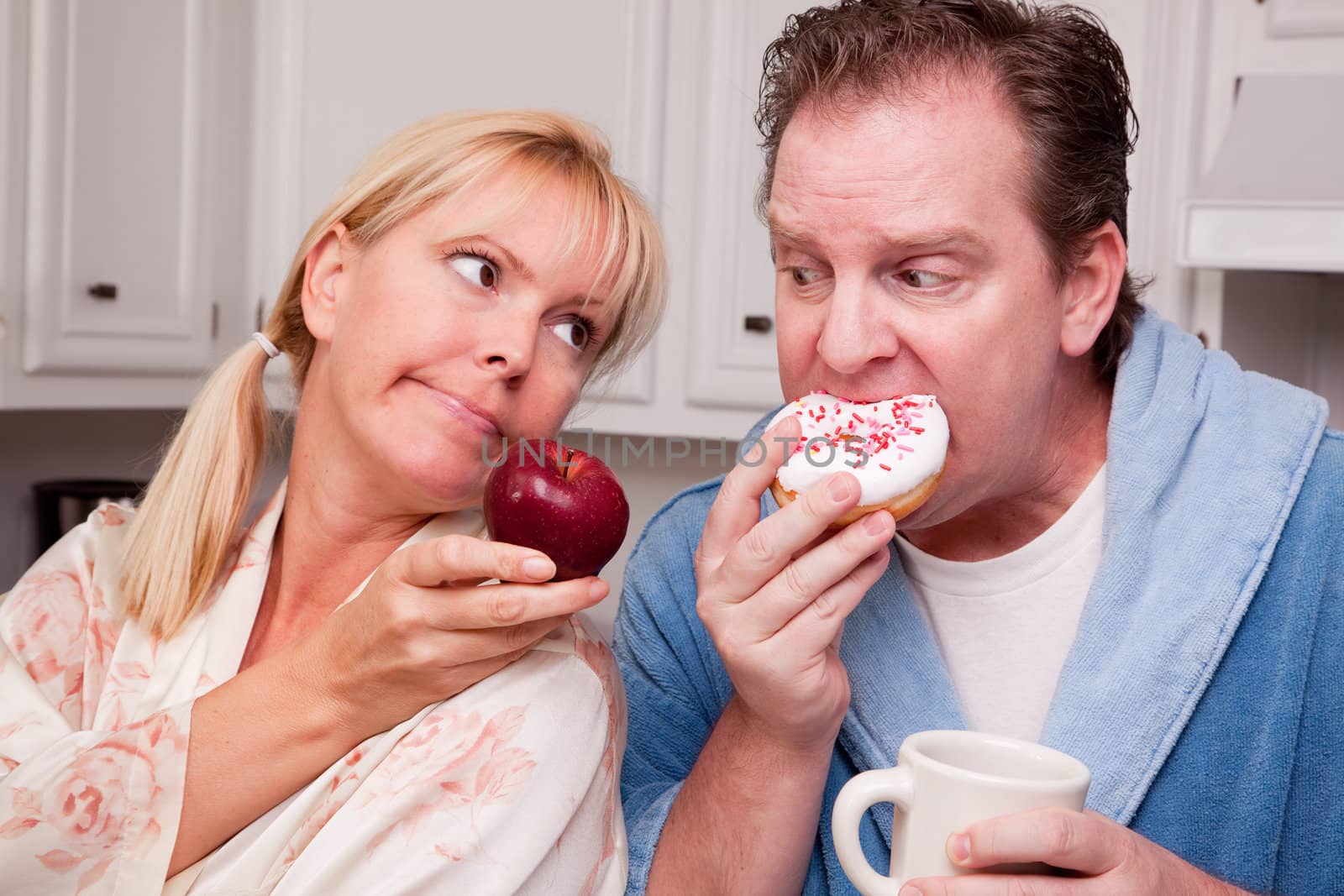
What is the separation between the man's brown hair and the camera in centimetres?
119

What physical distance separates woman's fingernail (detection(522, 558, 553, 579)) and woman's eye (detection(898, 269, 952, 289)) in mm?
432

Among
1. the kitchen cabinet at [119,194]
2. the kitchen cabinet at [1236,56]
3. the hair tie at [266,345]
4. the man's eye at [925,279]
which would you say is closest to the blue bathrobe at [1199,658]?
the man's eye at [925,279]

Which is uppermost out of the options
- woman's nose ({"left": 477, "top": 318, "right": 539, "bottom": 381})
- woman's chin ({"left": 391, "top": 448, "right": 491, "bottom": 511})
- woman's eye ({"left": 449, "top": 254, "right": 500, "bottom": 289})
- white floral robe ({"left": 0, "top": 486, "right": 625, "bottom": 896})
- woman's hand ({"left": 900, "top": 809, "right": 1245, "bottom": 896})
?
woman's eye ({"left": 449, "top": 254, "right": 500, "bottom": 289})

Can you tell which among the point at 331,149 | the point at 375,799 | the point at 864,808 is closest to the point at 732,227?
the point at 331,149

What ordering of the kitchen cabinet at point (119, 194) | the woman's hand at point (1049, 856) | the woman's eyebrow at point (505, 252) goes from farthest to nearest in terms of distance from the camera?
1. the kitchen cabinet at point (119, 194)
2. the woman's eyebrow at point (505, 252)
3. the woman's hand at point (1049, 856)

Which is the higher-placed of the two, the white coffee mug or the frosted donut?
the frosted donut

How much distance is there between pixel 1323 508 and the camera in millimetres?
1214

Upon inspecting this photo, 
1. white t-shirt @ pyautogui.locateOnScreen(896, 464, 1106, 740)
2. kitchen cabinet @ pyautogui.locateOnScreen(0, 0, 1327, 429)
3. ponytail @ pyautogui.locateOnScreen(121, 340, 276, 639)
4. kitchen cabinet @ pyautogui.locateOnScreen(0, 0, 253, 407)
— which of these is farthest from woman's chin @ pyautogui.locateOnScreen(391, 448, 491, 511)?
kitchen cabinet @ pyautogui.locateOnScreen(0, 0, 253, 407)

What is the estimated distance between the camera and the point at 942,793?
76 centimetres

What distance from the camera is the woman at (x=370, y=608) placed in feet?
3.26

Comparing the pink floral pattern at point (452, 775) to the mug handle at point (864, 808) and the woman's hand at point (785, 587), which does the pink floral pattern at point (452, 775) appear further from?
the mug handle at point (864, 808)

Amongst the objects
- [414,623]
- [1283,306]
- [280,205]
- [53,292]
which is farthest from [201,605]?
[1283,306]

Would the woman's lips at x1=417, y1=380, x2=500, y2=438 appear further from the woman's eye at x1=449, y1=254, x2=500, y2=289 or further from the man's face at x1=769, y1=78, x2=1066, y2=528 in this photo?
the man's face at x1=769, y1=78, x2=1066, y2=528

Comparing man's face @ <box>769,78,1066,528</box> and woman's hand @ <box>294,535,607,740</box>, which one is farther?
man's face @ <box>769,78,1066,528</box>
